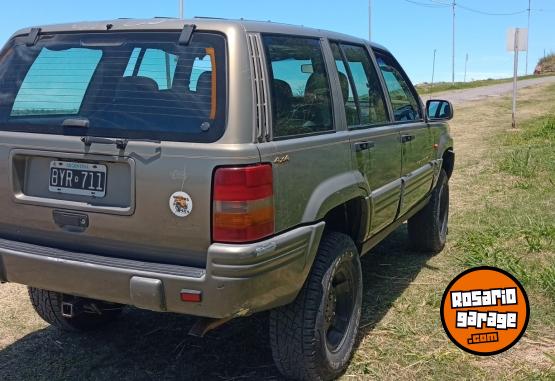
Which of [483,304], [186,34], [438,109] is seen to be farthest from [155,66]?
[438,109]

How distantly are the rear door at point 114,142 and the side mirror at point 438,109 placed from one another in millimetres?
2915

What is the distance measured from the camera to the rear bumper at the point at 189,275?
2523mm

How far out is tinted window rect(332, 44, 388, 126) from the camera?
3.65m

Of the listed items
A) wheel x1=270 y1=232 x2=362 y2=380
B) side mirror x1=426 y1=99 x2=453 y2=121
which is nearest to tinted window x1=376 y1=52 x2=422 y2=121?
side mirror x1=426 y1=99 x2=453 y2=121

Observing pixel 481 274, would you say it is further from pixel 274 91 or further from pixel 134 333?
pixel 134 333

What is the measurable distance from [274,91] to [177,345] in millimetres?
1833

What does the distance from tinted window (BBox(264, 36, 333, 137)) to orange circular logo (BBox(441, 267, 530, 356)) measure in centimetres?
107

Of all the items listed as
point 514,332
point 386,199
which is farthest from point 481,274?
point 386,199

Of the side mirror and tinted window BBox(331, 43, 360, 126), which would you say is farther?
the side mirror

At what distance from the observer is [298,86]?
3094mm

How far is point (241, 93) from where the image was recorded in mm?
2592

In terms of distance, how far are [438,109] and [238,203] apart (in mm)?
3272

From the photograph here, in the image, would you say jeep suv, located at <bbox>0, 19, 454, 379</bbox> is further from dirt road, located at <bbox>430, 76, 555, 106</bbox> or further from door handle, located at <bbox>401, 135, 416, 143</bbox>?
dirt road, located at <bbox>430, 76, 555, 106</bbox>

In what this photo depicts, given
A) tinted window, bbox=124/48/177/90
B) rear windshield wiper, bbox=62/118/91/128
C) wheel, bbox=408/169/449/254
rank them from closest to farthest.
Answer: rear windshield wiper, bbox=62/118/91/128
tinted window, bbox=124/48/177/90
wheel, bbox=408/169/449/254
